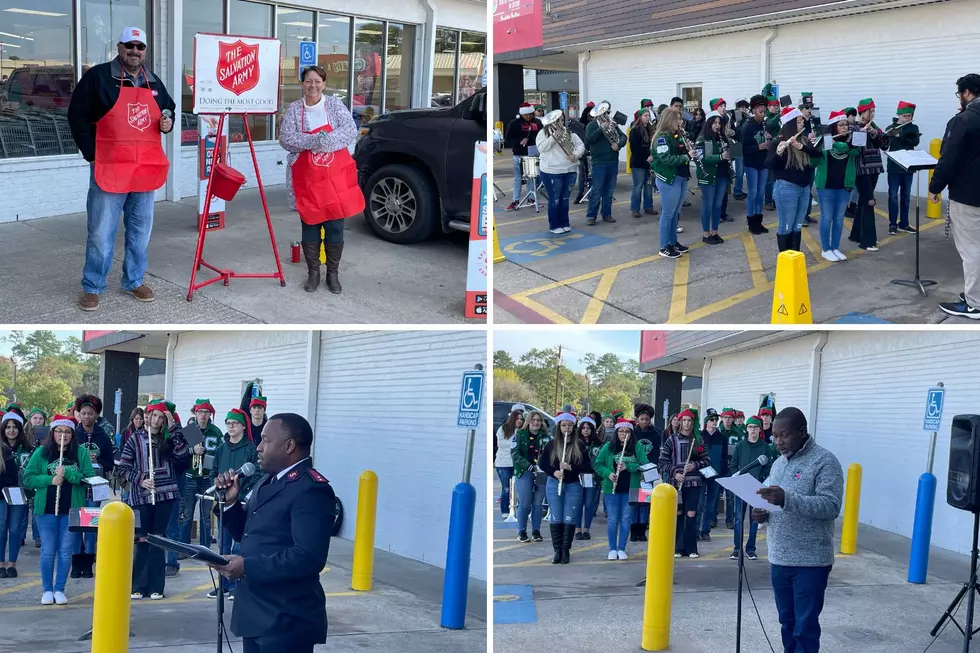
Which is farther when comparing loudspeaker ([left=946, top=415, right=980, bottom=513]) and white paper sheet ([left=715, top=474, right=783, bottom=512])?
loudspeaker ([left=946, top=415, right=980, bottom=513])

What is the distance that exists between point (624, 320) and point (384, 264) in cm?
266

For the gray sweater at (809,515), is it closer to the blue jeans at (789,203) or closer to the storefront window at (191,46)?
the blue jeans at (789,203)

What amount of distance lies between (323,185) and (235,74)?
1.26m

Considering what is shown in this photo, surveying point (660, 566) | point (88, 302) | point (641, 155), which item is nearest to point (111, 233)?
point (88, 302)

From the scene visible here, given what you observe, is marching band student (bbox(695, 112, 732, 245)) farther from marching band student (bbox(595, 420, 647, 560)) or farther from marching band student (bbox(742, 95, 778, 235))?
marching band student (bbox(595, 420, 647, 560))

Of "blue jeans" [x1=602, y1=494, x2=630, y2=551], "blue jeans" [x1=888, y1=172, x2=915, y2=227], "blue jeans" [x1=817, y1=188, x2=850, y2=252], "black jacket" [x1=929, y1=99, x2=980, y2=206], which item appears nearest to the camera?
Result: "black jacket" [x1=929, y1=99, x2=980, y2=206]

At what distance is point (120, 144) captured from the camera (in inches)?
283

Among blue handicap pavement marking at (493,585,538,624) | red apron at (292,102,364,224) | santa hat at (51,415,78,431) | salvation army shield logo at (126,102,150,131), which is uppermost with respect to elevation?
salvation army shield logo at (126,102,150,131)

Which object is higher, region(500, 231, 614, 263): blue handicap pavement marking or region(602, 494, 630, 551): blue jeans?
region(500, 231, 614, 263): blue handicap pavement marking

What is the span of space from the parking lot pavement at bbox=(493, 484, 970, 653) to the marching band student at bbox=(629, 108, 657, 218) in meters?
5.85

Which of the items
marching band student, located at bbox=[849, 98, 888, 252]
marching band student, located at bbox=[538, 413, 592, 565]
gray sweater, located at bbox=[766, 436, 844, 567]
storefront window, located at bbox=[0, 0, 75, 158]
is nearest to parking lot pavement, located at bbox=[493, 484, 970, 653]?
marching band student, located at bbox=[538, 413, 592, 565]

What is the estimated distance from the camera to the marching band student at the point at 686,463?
8750mm

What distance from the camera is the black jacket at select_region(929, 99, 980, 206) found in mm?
7609

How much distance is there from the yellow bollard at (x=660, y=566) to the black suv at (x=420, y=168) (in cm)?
467
